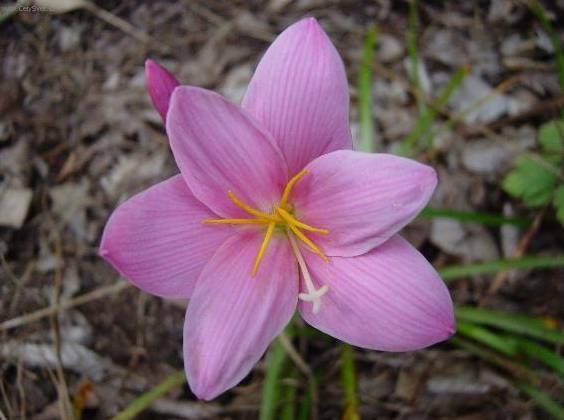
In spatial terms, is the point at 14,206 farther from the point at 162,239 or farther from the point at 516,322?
the point at 516,322

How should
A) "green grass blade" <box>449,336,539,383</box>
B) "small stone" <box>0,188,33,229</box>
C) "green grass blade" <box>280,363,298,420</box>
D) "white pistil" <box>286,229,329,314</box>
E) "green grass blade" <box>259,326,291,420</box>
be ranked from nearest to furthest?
1. "white pistil" <box>286,229,329,314</box>
2. "green grass blade" <box>259,326,291,420</box>
3. "green grass blade" <box>280,363,298,420</box>
4. "green grass blade" <box>449,336,539,383</box>
5. "small stone" <box>0,188,33,229</box>

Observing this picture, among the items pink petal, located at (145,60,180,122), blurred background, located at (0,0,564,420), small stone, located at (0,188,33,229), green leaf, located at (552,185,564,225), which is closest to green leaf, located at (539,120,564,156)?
blurred background, located at (0,0,564,420)

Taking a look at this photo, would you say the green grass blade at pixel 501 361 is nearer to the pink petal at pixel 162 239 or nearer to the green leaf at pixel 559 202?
the green leaf at pixel 559 202

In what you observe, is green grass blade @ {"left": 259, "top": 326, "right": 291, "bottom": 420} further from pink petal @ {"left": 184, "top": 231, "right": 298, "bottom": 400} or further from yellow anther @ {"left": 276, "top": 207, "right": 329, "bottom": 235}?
yellow anther @ {"left": 276, "top": 207, "right": 329, "bottom": 235}

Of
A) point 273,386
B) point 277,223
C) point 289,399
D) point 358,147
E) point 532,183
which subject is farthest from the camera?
point 358,147

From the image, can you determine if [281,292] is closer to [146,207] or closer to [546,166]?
[146,207]

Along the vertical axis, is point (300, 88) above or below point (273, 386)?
above

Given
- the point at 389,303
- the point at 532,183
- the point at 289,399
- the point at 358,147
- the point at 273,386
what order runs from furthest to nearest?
the point at 358,147
the point at 532,183
the point at 289,399
the point at 273,386
the point at 389,303

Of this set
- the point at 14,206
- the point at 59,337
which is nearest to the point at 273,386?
the point at 59,337
